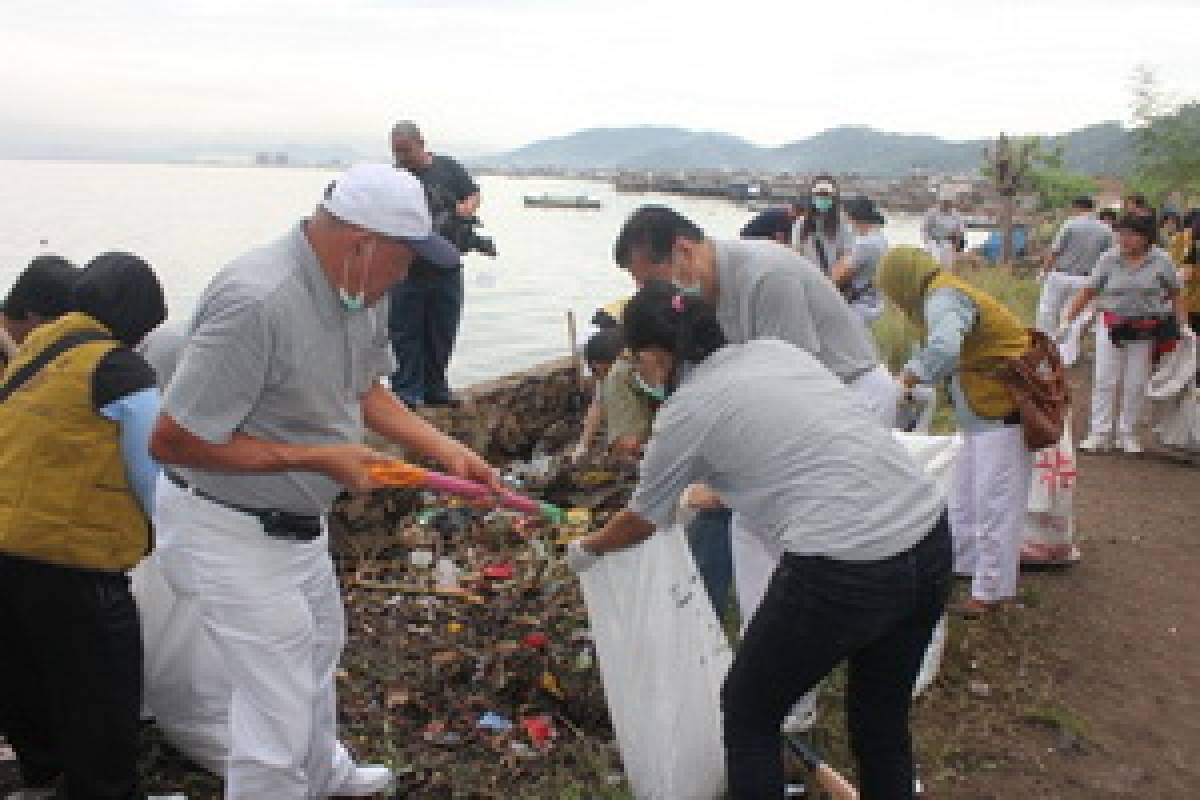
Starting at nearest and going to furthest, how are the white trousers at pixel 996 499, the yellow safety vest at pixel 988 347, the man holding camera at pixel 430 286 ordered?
the yellow safety vest at pixel 988 347 < the white trousers at pixel 996 499 < the man holding camera at pixel 430 286

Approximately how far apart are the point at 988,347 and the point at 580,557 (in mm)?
2179

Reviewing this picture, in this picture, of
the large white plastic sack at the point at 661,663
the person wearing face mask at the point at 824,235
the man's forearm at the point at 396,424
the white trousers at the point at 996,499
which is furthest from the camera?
the person wearing face mask at the point at 824,235

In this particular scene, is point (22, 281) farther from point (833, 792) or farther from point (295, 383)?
point (833, 792)

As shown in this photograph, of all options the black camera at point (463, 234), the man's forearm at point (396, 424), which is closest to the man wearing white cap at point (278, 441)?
the man's forearm at point (396, 424)

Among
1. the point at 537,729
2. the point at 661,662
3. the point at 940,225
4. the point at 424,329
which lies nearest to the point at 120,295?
the point at 661,662

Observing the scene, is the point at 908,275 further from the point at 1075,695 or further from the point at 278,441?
the point at 278,441

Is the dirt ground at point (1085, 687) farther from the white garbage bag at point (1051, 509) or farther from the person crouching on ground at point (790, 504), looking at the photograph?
the person crouching on ground at point (790, 504)

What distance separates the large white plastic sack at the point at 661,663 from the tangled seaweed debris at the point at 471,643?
33cm

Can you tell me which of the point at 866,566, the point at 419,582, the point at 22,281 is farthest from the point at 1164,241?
the point at 22,281

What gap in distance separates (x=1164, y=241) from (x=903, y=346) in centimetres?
397

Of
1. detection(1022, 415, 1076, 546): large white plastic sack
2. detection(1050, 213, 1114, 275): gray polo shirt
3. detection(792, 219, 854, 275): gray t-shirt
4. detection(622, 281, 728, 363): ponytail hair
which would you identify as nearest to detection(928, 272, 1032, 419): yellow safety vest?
detection(1022, 415, 1076, 546): large white plastic sack

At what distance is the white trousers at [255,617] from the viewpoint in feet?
7.80

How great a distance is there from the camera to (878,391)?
12.0 ft

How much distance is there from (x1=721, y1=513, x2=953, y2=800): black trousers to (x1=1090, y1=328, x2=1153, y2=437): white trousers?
17.5 ft
